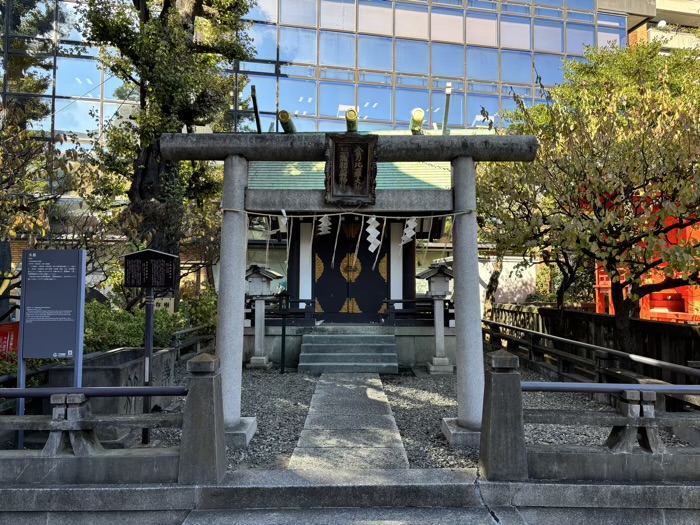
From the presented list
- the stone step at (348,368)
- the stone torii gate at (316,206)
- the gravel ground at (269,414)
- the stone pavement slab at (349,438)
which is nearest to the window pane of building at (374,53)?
the stone step at (348,368)

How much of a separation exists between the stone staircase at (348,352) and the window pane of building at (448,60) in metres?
18.2

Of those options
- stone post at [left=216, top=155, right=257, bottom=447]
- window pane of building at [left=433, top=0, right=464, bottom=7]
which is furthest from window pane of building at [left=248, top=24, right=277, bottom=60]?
stone post at [left=216, top=155, right=257, bottom=447]

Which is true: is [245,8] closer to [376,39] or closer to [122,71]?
[122,71]

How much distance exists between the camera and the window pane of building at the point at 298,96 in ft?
77.0

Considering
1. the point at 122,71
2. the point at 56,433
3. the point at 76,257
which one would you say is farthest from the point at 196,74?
the point at 56,433

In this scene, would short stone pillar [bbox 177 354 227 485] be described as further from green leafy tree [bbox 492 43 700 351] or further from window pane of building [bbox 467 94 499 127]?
window pane of building [bbox 467 94 499 127]

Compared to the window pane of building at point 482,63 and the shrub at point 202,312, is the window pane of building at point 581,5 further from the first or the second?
the shrub at point 202,312

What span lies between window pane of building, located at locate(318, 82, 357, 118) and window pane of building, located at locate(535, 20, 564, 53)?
11.6 meters

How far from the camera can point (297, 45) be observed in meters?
23.9

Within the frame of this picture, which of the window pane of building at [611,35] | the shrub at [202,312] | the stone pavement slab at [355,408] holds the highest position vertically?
the window pane of building at [611,35]

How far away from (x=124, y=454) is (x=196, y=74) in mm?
9551

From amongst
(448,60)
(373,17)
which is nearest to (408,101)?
(448,60)

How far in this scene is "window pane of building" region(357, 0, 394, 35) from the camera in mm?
24719

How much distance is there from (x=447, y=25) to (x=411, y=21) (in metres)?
2.12
